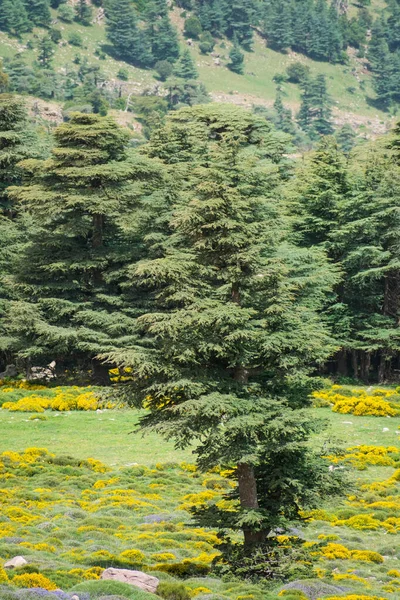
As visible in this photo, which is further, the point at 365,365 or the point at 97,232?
the point at 365,365

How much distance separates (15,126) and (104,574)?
42563 mm

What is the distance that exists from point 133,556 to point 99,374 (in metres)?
27.2

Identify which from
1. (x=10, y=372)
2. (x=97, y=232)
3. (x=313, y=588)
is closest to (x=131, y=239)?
(x=97, y=232)

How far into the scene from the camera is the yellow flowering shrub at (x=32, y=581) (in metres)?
16.5

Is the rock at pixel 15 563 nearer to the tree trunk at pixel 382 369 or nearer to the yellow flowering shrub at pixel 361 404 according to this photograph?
the yellow flowering shrub at pixel 361 404

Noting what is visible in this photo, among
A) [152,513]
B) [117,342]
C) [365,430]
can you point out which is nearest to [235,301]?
[152,513]

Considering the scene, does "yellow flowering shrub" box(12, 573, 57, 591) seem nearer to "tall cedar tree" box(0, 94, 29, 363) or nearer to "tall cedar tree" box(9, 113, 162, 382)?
"tall cedar tree" box(9, 113, 162, 382)

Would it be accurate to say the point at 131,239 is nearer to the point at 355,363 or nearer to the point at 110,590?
the point at 355,363

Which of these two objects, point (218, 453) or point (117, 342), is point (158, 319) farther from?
point (117, 342)

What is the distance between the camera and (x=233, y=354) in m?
18.1

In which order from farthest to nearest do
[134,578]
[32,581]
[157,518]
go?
1. [157,518]
2. [134,578]
3. [32,581]

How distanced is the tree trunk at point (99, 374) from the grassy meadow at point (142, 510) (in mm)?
7325

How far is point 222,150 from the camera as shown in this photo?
21656 mm

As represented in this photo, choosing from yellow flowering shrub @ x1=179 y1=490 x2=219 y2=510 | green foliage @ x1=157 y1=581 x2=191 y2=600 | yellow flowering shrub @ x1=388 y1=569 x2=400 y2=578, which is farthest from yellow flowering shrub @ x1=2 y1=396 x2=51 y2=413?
green foliage @ x1=157 y1=581 x2=191 y2=600
